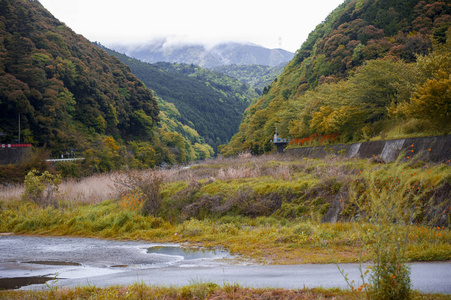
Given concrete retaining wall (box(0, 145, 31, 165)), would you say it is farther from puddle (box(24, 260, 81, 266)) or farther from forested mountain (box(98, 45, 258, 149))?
forested mountain (box(98, 45, 258, 149))

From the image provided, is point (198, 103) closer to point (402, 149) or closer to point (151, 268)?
point (402, 149)

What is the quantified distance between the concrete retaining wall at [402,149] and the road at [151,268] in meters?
3.72

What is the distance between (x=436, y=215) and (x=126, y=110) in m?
71.1

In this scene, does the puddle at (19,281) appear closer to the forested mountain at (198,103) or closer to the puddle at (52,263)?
the puddle at (52,263)

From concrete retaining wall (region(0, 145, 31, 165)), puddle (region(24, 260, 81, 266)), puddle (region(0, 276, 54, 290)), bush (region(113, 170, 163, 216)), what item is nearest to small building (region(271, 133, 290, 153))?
concrete retaining wall (region(0, 145, 31, 165))

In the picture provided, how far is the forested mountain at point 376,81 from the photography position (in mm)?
19297

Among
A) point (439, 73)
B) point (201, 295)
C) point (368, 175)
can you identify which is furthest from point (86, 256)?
point (439, 73)

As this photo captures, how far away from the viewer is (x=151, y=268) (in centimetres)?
984

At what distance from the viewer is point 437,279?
648cm

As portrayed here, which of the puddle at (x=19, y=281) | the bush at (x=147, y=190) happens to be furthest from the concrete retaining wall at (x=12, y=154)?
the puddle at (x=19, y=281)

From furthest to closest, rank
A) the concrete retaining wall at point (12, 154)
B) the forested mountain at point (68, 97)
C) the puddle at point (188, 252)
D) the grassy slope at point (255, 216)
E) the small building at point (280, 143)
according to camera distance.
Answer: the forested mountain at point (68, 97)
the small building at point (280, 143)
the concrete retaining wall at point (12, 154)
the puddle at point (188, 252)
the grassy slope at point (255, 216)

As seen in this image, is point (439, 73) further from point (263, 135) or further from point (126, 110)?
point (126, 110)

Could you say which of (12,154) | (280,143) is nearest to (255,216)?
(280,143)

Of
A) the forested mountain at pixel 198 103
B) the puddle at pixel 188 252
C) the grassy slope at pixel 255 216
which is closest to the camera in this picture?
the grassy slope at pixel 255 216
